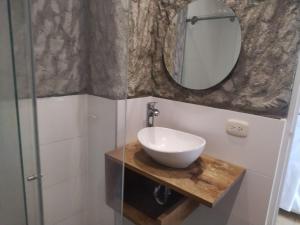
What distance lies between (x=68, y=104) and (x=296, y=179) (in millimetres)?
2117

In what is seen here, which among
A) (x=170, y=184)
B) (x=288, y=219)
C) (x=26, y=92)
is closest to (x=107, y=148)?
(x=170, y=184)

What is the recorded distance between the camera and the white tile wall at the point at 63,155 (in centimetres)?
130

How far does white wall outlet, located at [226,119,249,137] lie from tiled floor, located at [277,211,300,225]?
1487 mm

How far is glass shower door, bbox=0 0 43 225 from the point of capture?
0.90 meters

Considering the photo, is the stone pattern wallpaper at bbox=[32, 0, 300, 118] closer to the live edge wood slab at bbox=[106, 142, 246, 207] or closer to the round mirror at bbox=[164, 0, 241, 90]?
the round mirror at bbox=[164, 0, 241, 90]

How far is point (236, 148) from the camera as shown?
1.28m

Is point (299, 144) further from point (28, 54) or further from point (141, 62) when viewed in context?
point (28, 54)

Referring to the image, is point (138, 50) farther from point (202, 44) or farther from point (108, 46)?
point (202, 44)

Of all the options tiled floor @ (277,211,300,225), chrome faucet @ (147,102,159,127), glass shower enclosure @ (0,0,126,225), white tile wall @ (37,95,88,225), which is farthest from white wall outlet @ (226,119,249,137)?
tiled floor @ (277,211,300,225)

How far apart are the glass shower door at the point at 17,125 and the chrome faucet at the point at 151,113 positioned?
2.60 ft

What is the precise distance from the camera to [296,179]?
2.07 m

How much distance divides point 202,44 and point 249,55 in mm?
315

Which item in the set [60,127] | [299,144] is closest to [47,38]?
[60,127]

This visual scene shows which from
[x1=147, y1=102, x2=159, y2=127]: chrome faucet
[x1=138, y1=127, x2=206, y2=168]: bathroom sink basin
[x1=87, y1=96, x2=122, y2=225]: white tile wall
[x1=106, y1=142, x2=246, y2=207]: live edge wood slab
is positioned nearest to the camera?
[x1=106, y1=142, x2=246, y2=207]: live edge wood slab
